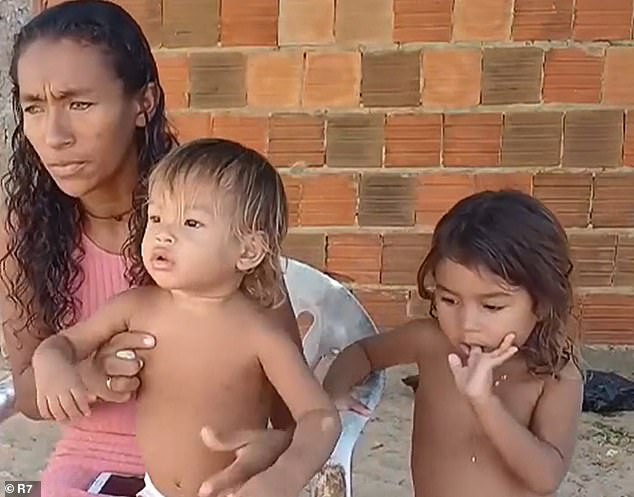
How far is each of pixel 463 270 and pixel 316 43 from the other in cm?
197

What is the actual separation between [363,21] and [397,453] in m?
1.37

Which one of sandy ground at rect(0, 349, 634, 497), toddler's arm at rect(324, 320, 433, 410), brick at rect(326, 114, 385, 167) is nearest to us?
toddler's arm at rect(324, 320, 433, 410)

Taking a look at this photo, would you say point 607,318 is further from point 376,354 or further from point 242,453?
point 242,453

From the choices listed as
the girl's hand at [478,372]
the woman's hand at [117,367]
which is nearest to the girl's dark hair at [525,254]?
the girl's hand at [478,372]

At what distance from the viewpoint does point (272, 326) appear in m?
1.72

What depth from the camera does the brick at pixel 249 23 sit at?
12.2 ft

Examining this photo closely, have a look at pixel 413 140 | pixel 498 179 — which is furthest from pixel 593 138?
pixel 413 140

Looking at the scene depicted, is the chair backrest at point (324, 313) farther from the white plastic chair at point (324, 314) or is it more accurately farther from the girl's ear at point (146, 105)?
the girl's ear at point (146, 105)

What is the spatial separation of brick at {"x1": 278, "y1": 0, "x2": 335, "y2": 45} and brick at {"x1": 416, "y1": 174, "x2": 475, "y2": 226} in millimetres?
564

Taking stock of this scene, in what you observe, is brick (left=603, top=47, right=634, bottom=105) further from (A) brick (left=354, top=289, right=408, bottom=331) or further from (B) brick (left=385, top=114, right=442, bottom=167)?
(A) brick (left=354, top=289, right=408, bottom=331)

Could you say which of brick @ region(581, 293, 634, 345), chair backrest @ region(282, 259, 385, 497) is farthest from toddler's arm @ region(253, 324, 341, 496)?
brick @ region(581, 293, 634, 345)

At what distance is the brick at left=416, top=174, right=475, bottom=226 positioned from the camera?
12.4ft

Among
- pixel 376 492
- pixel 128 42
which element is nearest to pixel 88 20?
pixel 128 42

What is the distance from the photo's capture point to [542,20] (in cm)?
366
